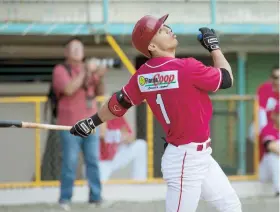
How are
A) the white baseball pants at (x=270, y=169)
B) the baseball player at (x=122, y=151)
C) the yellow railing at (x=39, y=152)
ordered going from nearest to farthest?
the yellow railing at (x=39, y=152) < the white baseball pants at (x=270, y=169) < the baseball player at (x=122, y=151)

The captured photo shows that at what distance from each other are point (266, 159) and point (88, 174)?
223 cm

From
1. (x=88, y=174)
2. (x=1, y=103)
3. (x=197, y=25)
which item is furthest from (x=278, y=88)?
(x=1, y=103)

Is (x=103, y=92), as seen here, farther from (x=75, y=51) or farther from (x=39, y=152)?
(x=39, y=152)

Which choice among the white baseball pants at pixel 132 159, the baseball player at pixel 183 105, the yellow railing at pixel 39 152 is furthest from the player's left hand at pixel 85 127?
the white baseball pants at pixel 132 159

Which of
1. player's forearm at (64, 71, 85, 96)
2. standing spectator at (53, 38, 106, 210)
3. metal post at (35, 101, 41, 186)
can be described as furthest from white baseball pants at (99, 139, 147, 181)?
player's forearm at (64, 71, 85, 96)

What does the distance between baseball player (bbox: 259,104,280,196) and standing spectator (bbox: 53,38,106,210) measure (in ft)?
6.88

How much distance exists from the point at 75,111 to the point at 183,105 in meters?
3.01

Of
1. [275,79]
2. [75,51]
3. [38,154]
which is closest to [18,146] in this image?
[38,154]

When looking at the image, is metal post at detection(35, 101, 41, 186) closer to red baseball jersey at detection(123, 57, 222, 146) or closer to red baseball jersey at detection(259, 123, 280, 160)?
red baseball jersey at detection(259, 123, 280, 160)

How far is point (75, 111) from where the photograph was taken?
7406mm

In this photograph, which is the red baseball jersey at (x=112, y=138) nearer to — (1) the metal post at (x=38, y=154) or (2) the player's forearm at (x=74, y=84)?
(1) the metal post at (x=38, y=154)

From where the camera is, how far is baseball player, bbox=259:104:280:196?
8.26m

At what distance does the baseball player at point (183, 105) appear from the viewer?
4535mm

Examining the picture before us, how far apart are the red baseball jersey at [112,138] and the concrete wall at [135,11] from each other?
1.92 m
